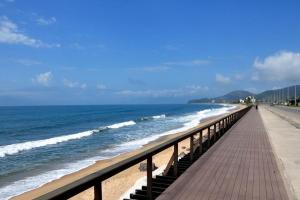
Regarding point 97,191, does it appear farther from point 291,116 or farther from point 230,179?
point 291,116

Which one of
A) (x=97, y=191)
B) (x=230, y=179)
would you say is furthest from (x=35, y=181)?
(x=97, y=191)

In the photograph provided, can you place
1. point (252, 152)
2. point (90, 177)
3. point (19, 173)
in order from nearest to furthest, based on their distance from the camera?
point (90, 177) < point (252, 152) < point (19, 173)

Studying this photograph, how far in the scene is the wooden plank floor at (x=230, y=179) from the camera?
6609 millimetres

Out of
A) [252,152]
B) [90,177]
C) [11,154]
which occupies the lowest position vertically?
[11,154]

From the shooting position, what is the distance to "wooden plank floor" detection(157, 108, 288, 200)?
6.61 m

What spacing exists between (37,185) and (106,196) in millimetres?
2967

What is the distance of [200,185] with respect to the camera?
7.24 metres

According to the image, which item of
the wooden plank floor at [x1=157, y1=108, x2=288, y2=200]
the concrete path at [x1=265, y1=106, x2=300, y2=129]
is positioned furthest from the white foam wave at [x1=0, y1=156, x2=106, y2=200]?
the concrete path at [x1=265, y1=106, x2=300, y2=129]

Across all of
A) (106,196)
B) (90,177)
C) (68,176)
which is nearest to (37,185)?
(68,176)

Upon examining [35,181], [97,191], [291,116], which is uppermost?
[97,191]

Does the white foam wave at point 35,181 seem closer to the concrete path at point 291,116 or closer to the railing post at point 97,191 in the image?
the railing post at point 97,191

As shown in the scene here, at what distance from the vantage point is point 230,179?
7.90m

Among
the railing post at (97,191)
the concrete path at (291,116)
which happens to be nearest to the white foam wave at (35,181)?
the railing post at (97,191)

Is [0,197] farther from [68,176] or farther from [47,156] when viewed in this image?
[47,156]
